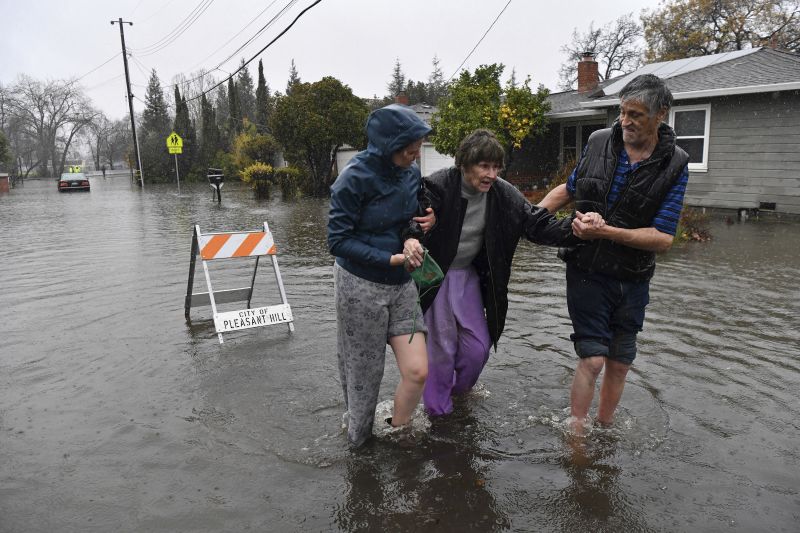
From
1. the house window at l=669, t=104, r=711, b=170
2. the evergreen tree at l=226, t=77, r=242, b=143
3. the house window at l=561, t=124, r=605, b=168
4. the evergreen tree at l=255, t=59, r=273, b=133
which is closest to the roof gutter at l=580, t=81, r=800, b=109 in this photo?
the house window at l=669, t=104, r=711, b=170

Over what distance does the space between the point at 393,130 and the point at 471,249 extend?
3.40 ft

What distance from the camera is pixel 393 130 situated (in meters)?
3.17

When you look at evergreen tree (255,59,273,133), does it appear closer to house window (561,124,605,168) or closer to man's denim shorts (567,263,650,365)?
house window (561,124,605,168)

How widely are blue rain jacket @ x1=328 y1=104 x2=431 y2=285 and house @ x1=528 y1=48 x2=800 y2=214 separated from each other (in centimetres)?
1323

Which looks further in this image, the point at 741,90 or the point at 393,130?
the point at 741,90

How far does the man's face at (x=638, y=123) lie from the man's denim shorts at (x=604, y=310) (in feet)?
2.47

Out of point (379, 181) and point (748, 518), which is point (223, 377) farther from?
point (748, 518)

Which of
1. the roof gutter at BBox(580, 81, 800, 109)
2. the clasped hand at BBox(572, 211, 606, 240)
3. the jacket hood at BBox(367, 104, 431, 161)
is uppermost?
the roof gutter at BBox(580, 81, 800, 109)

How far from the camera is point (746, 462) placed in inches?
138

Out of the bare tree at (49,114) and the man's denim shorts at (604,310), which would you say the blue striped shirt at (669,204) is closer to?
the man's denim shorts at (604,310)

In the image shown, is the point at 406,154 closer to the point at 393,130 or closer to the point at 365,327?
the point at 393,130

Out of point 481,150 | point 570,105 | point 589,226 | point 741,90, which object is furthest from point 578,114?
point 589,226

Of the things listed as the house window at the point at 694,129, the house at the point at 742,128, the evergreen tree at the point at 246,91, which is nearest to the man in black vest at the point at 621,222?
the house at the point at 742,128

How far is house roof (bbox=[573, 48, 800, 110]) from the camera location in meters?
13.8
